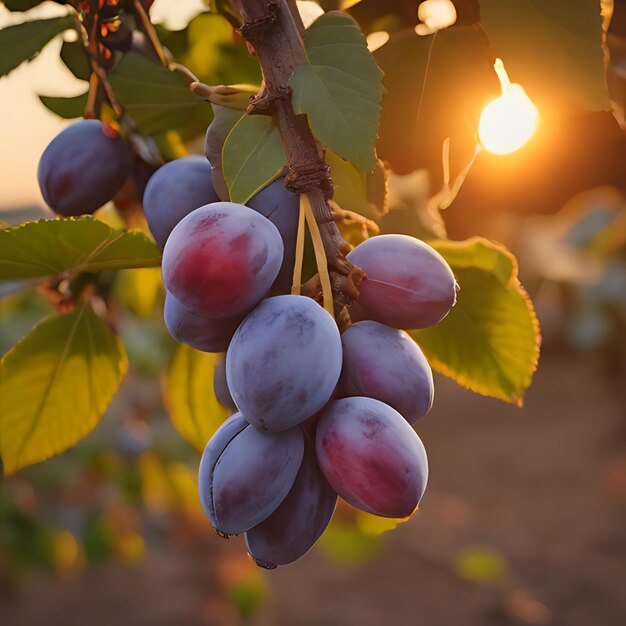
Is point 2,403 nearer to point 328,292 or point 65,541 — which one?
point 328,292

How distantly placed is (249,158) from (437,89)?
15 cm

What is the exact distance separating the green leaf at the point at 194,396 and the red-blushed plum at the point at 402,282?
0.80ft

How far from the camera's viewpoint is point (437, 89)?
490 mm

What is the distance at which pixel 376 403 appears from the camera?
1.35ft

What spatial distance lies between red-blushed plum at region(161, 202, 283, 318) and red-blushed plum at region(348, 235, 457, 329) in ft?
0.19

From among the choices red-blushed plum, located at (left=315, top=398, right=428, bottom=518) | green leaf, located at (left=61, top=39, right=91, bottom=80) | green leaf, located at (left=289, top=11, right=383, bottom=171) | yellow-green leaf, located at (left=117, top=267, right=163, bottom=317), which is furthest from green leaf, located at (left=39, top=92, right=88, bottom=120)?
red-blushed plum, located at (left=315, top=398, right=428, bottom=518)

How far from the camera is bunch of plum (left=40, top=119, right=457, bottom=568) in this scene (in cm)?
39

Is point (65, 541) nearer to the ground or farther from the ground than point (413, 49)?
nearer to the ground

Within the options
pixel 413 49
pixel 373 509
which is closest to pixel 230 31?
pixel 413 49

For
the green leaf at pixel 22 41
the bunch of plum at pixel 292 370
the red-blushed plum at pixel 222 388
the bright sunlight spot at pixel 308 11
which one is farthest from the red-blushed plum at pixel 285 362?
the green leaf at pixel 22 41

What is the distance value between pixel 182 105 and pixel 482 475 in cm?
514

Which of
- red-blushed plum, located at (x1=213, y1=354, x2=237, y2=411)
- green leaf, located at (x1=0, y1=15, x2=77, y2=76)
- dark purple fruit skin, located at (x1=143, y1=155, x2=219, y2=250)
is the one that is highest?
green leaf, located at (x1=0, y1=15, x2=77, y2=76)

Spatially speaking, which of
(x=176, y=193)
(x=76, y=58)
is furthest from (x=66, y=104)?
(x=176, y=193)

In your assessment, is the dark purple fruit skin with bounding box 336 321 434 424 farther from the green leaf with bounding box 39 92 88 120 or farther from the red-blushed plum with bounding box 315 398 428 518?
the green leaf with bounding box 39 92 88 120
